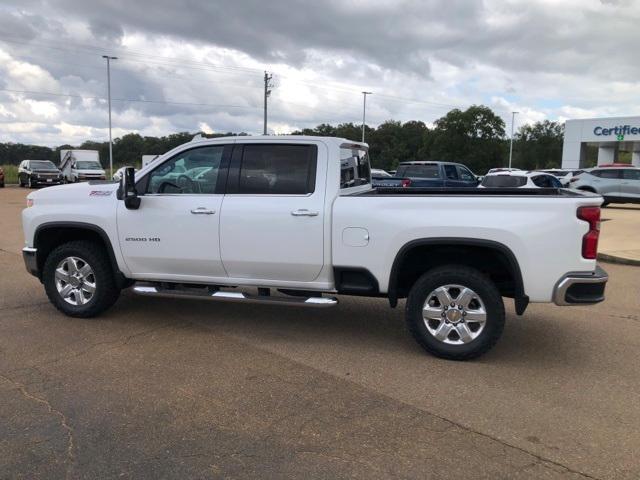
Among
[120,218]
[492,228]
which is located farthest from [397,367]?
[120,218]

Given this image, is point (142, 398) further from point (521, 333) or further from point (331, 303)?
point (521, 333)

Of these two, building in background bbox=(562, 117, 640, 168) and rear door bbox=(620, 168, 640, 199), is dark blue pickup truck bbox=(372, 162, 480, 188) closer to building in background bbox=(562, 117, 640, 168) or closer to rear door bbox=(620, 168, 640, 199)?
rear door bbox=(620, 168, 640, 199)

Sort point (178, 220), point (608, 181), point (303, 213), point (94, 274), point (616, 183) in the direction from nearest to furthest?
point (303, 213) < point (178, 220) < point (94, 274) < point (616, 183) < point (608, 181)

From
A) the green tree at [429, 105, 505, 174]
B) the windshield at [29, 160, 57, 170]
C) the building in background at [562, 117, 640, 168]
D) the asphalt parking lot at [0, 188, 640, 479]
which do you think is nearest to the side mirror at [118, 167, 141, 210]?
the asphalt parking lot at [0, 188, 640, 479]

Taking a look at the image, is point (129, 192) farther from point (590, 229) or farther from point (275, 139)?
point (590, 229)

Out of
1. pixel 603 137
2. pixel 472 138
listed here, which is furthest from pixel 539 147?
pixel 603 137

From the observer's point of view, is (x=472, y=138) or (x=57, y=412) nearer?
(x=57, y=412)

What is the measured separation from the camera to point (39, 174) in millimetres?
32406

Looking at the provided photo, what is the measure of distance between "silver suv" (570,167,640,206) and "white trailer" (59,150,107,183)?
2727cm

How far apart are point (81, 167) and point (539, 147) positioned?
3142 inches

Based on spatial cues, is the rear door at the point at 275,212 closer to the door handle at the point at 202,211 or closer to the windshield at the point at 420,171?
the door handle at the point at 202,211

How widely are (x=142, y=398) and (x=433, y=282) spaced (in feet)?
7.95

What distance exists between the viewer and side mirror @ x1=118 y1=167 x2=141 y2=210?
5.37 metres

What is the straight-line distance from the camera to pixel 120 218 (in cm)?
557
